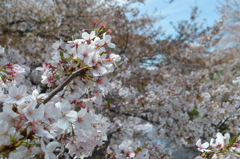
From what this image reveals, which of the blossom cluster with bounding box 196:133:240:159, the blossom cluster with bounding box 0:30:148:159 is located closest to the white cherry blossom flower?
the blossom cluster with bounding box 0:30:148:159

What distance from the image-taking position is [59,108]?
37.7 inches

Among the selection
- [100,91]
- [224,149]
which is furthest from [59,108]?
[224,149]

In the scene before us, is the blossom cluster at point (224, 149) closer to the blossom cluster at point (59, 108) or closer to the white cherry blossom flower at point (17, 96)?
the blossom cluster at point (59, 108)

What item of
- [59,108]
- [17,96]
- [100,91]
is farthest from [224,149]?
[17,96]

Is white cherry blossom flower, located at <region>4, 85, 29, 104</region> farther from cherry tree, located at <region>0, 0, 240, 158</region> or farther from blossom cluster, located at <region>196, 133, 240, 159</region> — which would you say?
blossom cluster, located at <region>196, 133, 240, 159</region>

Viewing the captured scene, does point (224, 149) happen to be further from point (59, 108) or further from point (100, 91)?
point (59, 108)

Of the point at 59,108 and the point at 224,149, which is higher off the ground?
the point at 59,108

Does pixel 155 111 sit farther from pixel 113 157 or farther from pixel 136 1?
pixel 136 1

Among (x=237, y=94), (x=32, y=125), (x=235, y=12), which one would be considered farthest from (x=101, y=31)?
(x=235, y=12)

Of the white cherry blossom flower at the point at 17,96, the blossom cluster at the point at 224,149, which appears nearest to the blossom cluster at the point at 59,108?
the white cherry blossom flower at the point at 17,96

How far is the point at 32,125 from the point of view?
820 millimetres

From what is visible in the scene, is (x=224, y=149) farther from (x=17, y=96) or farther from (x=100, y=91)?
(x=17, y=96)

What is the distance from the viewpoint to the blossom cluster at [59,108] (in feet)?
2.62

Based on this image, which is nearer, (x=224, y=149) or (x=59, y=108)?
(x=59, y=108)
